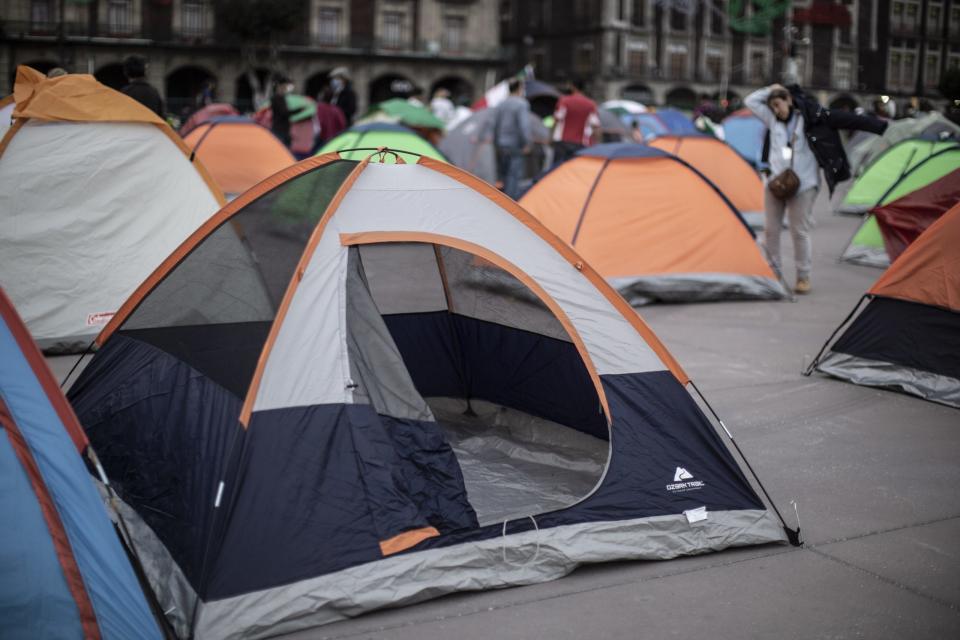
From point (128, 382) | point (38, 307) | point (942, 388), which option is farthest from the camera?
point (38, 307)

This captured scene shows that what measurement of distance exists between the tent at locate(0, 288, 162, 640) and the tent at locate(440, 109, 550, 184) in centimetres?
1094

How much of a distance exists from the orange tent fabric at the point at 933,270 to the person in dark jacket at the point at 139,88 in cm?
610

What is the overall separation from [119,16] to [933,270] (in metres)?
46.6

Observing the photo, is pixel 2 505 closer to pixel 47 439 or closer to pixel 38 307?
pixel 47 439

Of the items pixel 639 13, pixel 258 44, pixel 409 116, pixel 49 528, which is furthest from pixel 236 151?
pixel 639 13

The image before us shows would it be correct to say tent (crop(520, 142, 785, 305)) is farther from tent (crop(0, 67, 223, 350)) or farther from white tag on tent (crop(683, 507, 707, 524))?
white tag on tent (crop(683, 507, 707, 524))

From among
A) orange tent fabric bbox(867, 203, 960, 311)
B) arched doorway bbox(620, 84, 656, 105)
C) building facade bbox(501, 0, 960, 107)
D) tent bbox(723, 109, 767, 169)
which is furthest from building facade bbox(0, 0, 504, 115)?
orange tent fabric bbox(867, 203, 960, 311)

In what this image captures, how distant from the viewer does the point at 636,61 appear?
5625 centimetres

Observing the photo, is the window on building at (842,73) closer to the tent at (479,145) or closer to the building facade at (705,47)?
the building facade at (705,47)

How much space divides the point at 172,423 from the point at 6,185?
3.85 m

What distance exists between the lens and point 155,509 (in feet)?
13.4

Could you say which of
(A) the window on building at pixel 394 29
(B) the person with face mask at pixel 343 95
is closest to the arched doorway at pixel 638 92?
(A) the window on building at pixel 394 29

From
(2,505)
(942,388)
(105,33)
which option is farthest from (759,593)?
(105,33)

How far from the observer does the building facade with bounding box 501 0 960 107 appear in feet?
181
